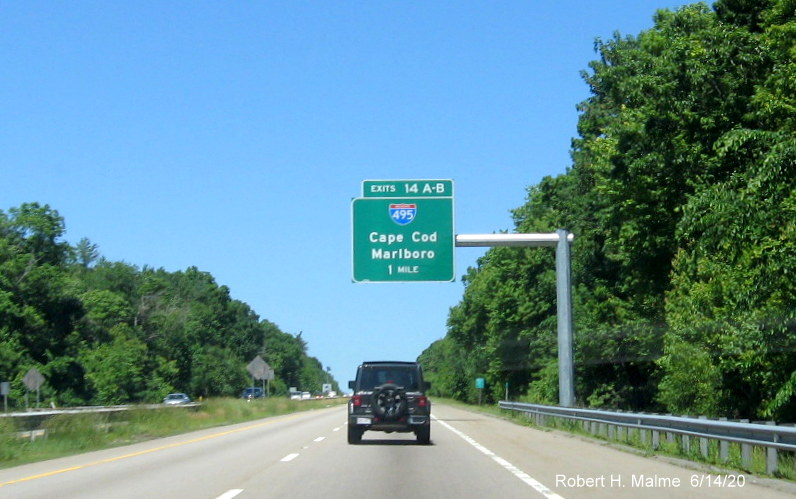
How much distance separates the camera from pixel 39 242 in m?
91.9

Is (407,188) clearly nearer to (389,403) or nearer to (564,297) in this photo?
(564,297)

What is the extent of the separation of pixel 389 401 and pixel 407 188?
8.88 m

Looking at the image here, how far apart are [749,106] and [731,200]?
8.71 metres

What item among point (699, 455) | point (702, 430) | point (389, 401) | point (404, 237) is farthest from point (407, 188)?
point (699, 455)

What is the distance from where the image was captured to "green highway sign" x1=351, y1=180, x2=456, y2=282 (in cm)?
3075

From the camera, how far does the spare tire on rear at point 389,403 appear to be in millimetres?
24484

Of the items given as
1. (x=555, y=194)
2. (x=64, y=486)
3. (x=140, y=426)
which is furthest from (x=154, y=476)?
(x=555, y=194)

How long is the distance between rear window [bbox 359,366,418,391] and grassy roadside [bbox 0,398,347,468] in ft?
24.6

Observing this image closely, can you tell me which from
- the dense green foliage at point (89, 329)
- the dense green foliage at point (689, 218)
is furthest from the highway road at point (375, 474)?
the dense green foliage at point (89, 329)

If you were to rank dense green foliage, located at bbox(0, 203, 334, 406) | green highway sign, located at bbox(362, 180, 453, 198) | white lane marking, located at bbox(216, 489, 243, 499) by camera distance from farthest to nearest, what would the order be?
dense green foliage, located at bbox(0, 203, 334, 406) → green highway sign, located at bbox(362, 180, 453, 198) → white lane marking, located at bbox(216, 489, 243, 499)

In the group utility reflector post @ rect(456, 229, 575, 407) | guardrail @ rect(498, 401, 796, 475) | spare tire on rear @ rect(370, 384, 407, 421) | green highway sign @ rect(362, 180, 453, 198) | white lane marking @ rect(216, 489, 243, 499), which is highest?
green highway sign @ rect(362, 180, 453, 198)

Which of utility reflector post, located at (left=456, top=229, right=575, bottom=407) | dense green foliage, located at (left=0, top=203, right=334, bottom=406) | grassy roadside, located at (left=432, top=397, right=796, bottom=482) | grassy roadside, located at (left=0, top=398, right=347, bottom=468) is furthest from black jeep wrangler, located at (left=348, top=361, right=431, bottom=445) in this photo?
dense green foliage, located at (left=0, top=203, right=334, bottom=406)

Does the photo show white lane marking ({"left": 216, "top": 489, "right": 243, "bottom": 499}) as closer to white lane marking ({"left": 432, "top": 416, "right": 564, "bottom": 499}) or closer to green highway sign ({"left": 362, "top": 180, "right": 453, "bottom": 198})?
white lane marking ({"left": 432, "top": 416, "right": 564, "bottom": 499})

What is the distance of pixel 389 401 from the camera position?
24.5 meters
